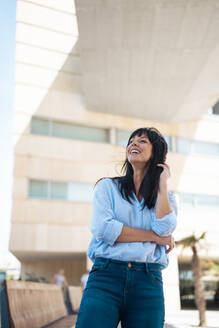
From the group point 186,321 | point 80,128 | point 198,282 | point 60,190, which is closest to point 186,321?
point 186,321

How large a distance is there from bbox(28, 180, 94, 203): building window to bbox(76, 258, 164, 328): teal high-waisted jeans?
18.4 meters

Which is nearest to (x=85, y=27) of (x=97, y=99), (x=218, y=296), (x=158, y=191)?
(x=97, y=99)

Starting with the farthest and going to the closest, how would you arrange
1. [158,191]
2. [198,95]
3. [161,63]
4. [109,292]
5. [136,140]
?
[198,95] → [161,63] → [136,140] → [158,191] → [109,292]

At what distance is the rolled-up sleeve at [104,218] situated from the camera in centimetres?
191

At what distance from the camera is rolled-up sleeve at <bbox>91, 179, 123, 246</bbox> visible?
1909 mm

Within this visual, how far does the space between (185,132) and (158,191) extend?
21.8 metres

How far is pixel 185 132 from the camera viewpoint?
23.2 m

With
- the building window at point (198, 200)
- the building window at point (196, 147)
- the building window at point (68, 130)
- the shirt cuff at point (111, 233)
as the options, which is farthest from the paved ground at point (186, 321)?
the building window at point (68, 130)

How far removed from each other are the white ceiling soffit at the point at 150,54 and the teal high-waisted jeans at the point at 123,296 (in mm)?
11555

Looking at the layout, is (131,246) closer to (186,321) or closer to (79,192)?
(186,321)

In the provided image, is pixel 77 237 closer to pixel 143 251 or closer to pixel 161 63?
pixel 161 63

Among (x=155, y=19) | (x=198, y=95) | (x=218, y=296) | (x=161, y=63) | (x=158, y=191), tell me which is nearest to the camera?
(x=158, y=191)

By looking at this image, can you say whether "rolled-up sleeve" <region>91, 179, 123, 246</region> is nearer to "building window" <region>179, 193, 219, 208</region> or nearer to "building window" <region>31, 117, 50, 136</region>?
"building window" <region>31, 117, 50, 136</region>

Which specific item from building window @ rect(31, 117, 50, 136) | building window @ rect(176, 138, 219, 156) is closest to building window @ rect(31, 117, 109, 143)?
building window @ rect(31, 117, 50, 136)
